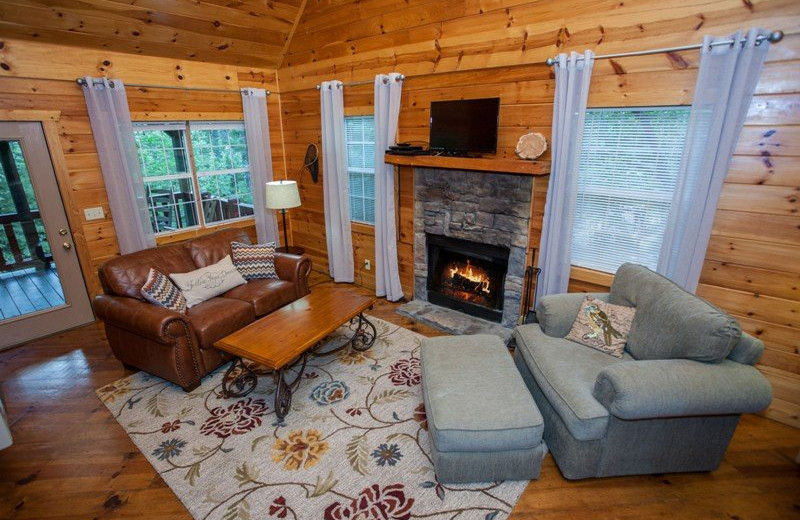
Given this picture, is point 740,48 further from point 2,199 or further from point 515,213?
point 2,199

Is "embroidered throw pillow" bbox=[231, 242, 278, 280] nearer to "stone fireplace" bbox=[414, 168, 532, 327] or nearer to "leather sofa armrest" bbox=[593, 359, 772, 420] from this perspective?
"stone fireplace" bbox=[414, 168, 532, 327]

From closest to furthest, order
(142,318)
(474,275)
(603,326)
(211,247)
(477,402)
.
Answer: (477,402) → (603,326) → (142,318) → (211,247) → (474,275)

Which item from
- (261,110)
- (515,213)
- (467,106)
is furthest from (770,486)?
(261,110)

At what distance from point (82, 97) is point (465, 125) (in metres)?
3.61

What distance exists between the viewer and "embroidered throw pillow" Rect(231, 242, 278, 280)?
3811mm

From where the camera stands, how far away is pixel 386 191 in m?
4.14

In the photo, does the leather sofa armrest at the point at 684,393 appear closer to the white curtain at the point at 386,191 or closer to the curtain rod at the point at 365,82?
the white curtain at the point at 386,191

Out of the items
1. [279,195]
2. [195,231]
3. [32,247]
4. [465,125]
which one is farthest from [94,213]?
[465,125]

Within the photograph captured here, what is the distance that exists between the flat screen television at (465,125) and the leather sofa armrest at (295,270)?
5.62ft

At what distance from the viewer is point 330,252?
4.96 meters

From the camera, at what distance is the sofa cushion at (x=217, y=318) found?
2956mm

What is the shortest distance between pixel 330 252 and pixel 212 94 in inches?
89.9

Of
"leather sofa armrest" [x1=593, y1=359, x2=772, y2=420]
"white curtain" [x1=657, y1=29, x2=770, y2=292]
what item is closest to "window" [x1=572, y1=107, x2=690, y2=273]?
"white curtain" [x1=657, y1=29, x2=770, y2=292]

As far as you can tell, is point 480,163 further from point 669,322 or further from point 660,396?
point 660,396
